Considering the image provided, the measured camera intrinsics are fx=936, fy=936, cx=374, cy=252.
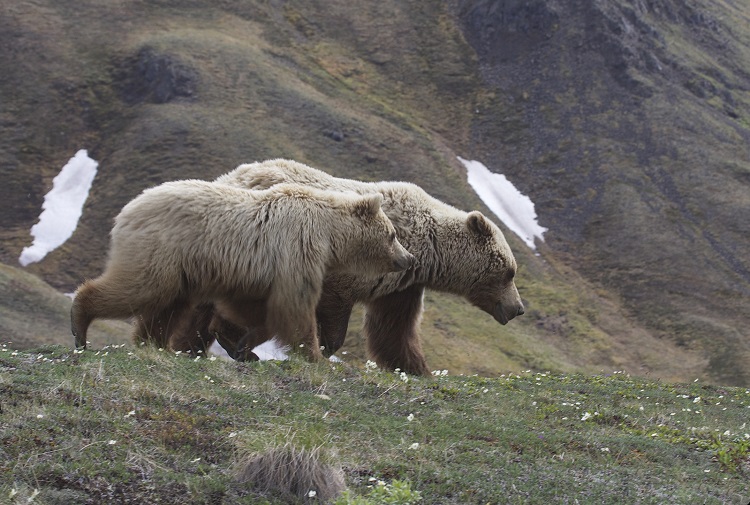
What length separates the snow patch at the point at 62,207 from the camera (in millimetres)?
52625

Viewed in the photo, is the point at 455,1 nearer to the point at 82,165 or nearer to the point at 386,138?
the point at 386,138

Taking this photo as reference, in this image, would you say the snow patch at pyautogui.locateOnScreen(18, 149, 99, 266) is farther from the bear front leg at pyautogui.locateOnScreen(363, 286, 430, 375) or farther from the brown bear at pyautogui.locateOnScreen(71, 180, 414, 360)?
the brown bear at pyautogui.locateOnScreen(71, 180, 414, 360)

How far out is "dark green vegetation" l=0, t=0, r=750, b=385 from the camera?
5491 centimetres

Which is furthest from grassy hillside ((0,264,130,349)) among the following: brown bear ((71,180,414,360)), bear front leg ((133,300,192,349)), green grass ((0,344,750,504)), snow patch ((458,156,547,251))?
snow patch ((458,156,547,251))

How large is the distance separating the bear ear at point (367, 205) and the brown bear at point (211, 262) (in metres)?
0.92

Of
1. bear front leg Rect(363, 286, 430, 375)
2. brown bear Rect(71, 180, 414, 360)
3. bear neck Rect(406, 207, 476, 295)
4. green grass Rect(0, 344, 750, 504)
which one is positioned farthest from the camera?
bear neck Rect(406, 207, 476, 295)

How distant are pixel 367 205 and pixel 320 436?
6.06 metres

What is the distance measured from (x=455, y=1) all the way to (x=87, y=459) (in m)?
88.3

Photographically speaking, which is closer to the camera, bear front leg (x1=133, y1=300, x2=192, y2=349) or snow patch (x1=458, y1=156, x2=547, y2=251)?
bear front leg (x1=133, y1=300, x2=192, y2=349)

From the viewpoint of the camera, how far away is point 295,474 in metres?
6.76

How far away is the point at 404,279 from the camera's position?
14375mm

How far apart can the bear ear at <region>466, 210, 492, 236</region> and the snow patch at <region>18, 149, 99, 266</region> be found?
40945 millimetres

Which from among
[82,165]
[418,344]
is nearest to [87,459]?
[418,344]

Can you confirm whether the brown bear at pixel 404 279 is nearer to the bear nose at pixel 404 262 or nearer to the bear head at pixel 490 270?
the bear head at pixel 490 270
